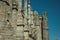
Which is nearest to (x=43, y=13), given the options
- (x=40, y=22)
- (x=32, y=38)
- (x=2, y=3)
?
(x=40, y=22)

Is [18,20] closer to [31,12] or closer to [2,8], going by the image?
[2,8]

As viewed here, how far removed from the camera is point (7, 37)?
1995 centimetres

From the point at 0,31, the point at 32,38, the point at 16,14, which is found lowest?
the point at 32,38

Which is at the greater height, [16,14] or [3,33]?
[16,14]

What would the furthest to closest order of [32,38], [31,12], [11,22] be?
1. [31,12]
2. [32,38]
3. [11,22]

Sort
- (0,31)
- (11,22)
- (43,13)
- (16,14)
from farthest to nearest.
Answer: (43,13) < (16,14) < (11,22) < (0,31)

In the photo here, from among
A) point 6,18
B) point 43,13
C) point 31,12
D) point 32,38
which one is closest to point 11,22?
point 6,18

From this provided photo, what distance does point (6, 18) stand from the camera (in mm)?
20188

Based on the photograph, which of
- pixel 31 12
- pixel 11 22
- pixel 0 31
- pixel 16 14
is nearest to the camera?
pixel 0 31

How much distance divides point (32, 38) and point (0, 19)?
12876mm

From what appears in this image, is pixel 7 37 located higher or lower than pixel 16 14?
lower

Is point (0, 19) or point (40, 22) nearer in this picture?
point (0, 19)

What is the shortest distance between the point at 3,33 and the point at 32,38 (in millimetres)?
12676

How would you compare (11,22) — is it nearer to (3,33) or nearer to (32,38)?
(3,33)
